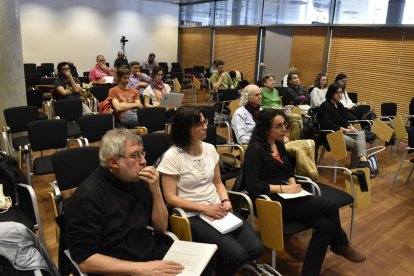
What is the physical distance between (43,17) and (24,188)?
1100 cm

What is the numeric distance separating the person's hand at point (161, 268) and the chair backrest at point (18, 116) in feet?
10.3

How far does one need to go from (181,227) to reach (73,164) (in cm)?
96

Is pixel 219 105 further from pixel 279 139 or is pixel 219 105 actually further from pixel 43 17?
pixel 43 17

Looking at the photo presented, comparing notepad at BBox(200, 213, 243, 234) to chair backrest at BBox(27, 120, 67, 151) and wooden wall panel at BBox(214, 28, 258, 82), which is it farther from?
wooden wall panel at BBox(214, 28, 258, 82)

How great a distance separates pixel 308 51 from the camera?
931cm

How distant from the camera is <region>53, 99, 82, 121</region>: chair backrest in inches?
184

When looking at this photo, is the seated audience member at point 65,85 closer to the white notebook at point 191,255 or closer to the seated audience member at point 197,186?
the seated audience member at point 197,186

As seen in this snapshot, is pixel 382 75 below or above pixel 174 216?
above

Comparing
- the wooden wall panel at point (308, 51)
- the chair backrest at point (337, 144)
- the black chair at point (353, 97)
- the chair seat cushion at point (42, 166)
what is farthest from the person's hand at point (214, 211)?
the wooden wall panel at point (308, 51)

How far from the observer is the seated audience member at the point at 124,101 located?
4797mm

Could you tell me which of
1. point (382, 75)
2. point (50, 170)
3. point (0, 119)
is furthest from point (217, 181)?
point (382, 75)

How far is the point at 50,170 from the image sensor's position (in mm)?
3217

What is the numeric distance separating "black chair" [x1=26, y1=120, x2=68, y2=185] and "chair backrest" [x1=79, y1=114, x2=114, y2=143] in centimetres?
21

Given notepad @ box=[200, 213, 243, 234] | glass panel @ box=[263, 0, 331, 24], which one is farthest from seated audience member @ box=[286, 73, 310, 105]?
notepad @ box=[200, 213, 243, 234]
